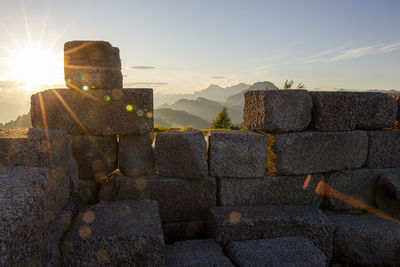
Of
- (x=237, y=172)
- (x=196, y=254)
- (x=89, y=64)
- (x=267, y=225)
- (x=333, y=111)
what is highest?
(x=89, y=64)

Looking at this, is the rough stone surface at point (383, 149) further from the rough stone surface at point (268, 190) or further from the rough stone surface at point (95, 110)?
the rough stone surface at point (95, 110)

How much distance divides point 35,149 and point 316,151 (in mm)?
3111

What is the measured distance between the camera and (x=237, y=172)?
3525 mm

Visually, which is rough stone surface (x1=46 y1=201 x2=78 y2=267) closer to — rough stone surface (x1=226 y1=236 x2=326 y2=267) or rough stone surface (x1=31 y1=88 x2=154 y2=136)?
rough stone surface (x1=31 y1=88 x2=154 y2=136)

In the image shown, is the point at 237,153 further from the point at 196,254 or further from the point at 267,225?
the point at 196,254

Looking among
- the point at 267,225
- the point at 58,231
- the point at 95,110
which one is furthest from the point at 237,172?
the point at 58,231

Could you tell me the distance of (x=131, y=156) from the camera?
11.7 ft

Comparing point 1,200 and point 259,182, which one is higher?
point 1,200

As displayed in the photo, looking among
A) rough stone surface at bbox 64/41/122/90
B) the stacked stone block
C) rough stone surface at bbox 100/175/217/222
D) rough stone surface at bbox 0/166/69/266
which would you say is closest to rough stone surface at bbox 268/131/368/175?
the stacked stone block

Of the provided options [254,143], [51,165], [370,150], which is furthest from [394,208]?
[51,165]

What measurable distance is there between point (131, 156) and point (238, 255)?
5.50ft

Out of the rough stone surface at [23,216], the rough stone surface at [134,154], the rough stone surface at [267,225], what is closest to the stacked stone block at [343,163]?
the rough stone surface at [267,225]

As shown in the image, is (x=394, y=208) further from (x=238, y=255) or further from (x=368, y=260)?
(x=238, y=255)

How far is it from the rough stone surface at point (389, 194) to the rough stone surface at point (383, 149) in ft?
0.59
